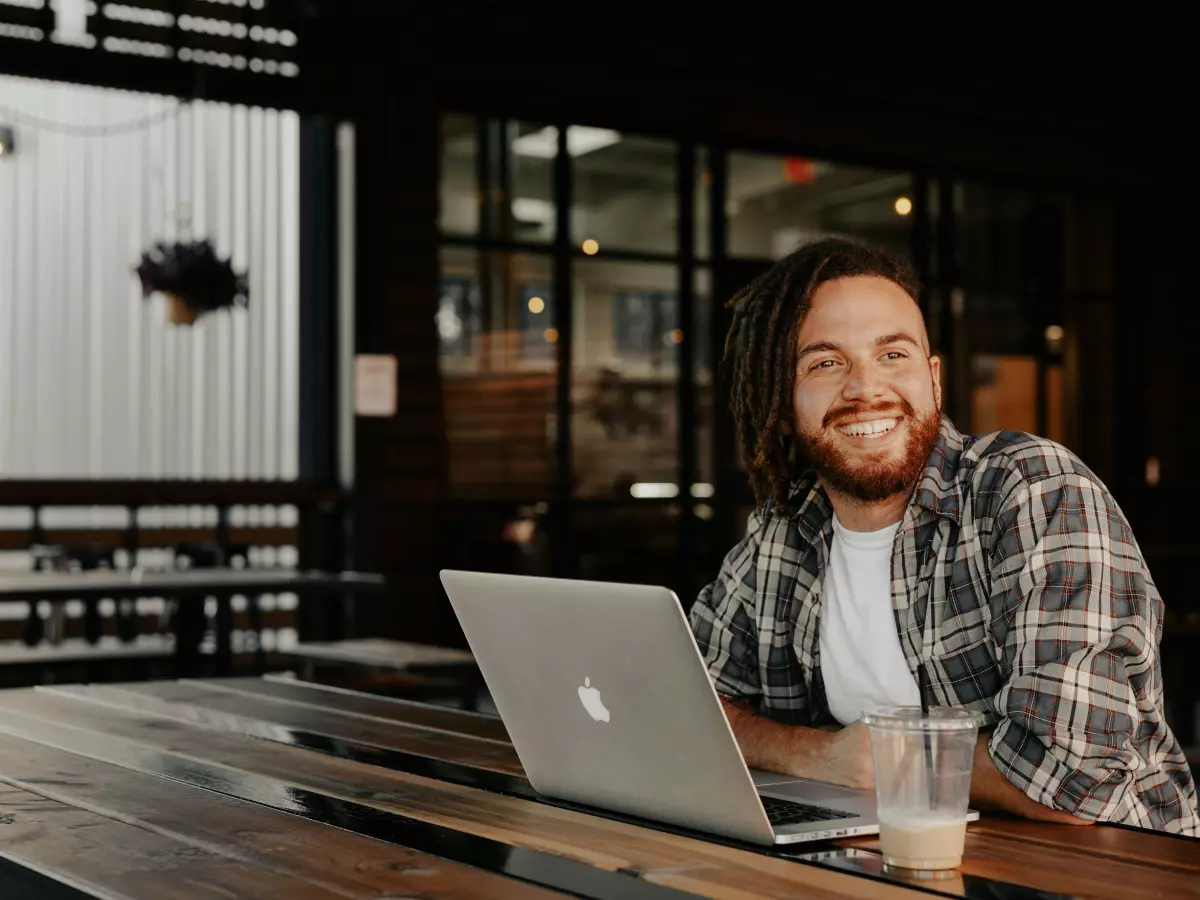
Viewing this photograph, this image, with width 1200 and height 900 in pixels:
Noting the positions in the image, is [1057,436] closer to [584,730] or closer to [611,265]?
[611,265]

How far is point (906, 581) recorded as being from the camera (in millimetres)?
1927

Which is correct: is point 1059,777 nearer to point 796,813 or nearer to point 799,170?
point 796,813

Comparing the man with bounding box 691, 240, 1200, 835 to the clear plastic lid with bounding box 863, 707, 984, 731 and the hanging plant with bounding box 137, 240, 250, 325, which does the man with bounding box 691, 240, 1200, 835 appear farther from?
the hanging plant with bounding box 137, 240, 250, 325

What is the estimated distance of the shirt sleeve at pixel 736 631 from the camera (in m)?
2.12

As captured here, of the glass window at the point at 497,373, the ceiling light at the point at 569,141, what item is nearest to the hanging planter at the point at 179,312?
the glass window at the point at 497,373

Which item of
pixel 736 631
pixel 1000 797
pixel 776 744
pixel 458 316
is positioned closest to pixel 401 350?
pixel 458 316

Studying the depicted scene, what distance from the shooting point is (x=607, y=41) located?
7.57m

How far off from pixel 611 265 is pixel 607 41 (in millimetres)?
1090

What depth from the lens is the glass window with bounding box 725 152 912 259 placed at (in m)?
8.07

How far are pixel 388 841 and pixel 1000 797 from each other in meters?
0.63

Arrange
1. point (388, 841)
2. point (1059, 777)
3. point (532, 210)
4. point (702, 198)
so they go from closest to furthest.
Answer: point (388, 841), point (1059, 777), point (532, 210), point (702, 198)

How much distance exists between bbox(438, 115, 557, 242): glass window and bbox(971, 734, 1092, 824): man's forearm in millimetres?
5746

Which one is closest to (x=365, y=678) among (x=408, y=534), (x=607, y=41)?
(x=408, y=534)

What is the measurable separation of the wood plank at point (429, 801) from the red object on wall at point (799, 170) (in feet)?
21.2
